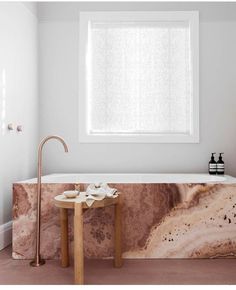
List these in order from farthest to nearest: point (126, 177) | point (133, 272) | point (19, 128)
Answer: point (126, 177) → point (19, 128) → point (133, 272)

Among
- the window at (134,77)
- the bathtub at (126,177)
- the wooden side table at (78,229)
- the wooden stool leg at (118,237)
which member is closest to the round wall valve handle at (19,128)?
the bathtub at (126,177)

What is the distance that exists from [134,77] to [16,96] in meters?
1.28

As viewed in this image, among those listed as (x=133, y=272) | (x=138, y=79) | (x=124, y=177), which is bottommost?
(x=133, y=272)

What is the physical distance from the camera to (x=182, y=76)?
3963 millimetres

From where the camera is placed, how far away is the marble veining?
268cm

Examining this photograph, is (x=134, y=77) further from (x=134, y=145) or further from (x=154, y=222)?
(x=154, y=222)

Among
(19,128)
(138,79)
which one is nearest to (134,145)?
(138,79)

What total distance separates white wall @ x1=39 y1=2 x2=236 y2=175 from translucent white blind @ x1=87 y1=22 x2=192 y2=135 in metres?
0.18

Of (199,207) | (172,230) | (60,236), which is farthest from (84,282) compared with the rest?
(199,207)

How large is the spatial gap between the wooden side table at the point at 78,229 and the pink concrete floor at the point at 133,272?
0.09m

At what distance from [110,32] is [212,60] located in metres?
1.11

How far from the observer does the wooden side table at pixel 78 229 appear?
2.15m

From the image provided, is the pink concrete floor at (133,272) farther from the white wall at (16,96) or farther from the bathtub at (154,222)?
the white wall at (16,96)

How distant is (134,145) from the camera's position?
392 cm
